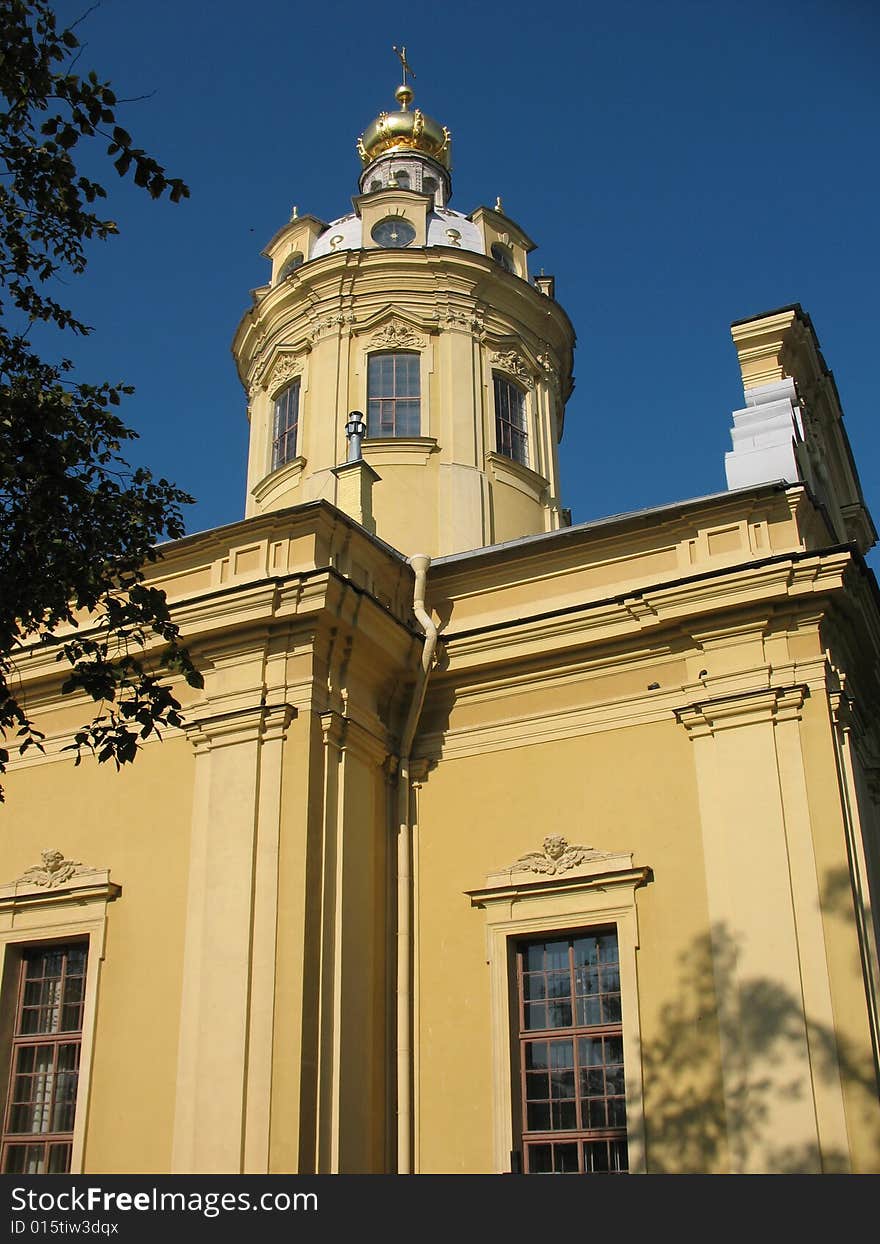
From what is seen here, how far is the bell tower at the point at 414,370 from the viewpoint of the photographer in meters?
17.7

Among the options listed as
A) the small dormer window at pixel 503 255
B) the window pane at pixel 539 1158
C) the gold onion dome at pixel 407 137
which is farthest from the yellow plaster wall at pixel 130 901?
the gold onion dome at pixel 407 137

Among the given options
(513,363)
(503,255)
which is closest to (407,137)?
(503,255)

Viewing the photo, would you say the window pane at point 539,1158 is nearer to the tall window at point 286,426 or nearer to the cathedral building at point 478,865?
the cathedral building at point 478,865

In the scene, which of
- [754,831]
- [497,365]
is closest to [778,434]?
[754,831]

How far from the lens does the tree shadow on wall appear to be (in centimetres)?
995

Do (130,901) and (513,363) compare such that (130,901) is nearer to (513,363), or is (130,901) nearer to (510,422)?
(510,422)

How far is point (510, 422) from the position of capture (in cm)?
1883

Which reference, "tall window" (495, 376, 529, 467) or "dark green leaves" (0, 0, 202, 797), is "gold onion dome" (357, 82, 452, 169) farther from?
"dark green leaves" (0, 0, 202, 797)

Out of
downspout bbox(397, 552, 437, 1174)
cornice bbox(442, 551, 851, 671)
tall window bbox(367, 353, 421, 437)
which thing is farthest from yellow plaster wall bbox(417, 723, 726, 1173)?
tall window bbox(367, 353, 421, 437)

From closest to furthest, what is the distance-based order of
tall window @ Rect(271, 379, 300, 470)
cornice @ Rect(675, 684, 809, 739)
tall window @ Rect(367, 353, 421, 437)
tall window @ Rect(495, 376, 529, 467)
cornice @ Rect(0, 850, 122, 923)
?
cornice @ Rect(675, 684, 809, 739)
cornice @ Rect(0, 850, 122, 923)
tall window @ Rect(367, 353, 421, 437)
tall window @ Rect(495, 376, 529, 467)
tall window @ Rect(271, 379, 300, 470)

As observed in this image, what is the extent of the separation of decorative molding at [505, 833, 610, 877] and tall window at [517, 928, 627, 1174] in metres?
0.60

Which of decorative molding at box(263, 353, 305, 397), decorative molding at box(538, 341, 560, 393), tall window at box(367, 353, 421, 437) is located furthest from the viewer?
decorative molding at box(538, 341, 560, 393)

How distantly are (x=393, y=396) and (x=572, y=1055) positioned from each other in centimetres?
987

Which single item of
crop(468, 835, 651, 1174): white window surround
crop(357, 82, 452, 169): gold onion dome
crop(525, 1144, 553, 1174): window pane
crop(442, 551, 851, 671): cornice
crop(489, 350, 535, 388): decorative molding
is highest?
crop(357, 82, 452, 169): gold onion dome
